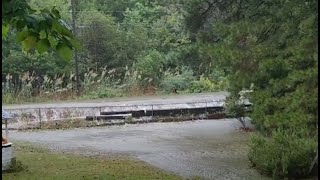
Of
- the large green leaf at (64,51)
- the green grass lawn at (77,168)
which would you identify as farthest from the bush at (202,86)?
the large green leaf at (64,51)

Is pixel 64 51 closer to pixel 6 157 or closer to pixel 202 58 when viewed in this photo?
pixel 6 157

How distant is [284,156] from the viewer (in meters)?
9.10

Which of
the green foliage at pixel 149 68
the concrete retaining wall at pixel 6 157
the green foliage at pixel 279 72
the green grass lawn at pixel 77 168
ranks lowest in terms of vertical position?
the green grass lawn at pixel 77 168

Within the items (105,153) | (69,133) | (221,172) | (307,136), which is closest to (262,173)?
(221,172)

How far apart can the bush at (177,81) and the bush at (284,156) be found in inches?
650

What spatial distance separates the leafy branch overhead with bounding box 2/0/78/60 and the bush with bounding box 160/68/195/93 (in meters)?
23.2

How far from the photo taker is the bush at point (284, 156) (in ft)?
29.3

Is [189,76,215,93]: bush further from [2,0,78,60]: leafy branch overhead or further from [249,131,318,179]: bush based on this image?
[2,0,78,60]: leafy branch overhead

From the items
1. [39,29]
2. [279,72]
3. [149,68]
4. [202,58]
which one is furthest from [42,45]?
[149,68]

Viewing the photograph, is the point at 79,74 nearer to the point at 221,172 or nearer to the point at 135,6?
the point at 135,6

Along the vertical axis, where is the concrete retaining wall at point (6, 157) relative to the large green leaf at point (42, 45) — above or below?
below

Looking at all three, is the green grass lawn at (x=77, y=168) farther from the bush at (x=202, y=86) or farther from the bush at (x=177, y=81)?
the bush at (x=202, y=86)

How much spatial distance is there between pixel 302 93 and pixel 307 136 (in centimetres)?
159

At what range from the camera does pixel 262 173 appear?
31.5 ft
